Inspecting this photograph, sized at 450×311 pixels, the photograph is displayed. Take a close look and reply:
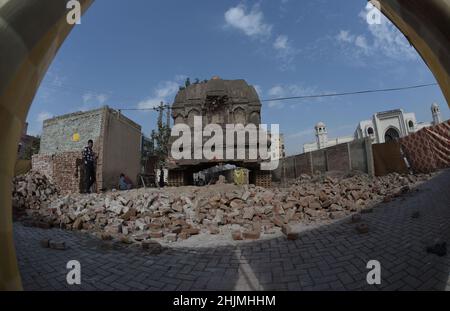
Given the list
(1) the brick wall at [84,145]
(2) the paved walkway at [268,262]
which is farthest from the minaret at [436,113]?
(1) the brick wall at [84,145]

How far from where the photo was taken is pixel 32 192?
7461mm

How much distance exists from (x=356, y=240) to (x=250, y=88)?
969 centimetres

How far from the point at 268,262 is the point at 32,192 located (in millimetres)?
8747

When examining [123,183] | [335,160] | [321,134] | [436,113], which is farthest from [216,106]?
[436,113]

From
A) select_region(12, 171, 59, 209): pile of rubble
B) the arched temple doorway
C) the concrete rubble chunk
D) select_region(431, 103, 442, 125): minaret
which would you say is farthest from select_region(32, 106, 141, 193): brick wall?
select_region(431, 103, 442, 125): minaret

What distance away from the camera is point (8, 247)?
48.3 inches

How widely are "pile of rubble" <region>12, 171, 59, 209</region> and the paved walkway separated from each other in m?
3.36

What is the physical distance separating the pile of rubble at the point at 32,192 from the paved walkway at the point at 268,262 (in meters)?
3.36

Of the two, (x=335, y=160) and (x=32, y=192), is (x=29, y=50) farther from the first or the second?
(x=335, y=160)

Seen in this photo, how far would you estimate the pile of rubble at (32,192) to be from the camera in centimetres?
664

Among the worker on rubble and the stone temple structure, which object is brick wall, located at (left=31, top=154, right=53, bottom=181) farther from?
the stone temple structure
